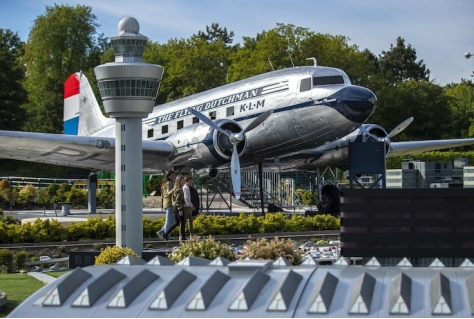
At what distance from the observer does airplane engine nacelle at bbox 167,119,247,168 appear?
105 ft

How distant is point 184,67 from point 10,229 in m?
59.8

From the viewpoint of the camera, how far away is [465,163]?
5166 centimetres

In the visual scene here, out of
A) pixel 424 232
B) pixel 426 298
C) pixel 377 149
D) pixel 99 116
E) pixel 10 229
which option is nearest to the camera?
pixel 426 298

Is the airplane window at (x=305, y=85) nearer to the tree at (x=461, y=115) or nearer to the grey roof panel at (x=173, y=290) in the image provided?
the grey roof panel at (x=173, y=290)

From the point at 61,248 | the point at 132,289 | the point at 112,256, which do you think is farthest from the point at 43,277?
the point at 132,289

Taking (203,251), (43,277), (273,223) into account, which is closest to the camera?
(203,251)

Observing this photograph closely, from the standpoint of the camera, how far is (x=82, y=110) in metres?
45.5

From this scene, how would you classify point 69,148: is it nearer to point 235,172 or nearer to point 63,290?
point 235,172

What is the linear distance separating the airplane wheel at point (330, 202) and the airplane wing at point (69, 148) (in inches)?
262

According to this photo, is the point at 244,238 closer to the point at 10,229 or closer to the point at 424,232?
the point at 10,229

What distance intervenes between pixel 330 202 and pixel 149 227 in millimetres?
10917

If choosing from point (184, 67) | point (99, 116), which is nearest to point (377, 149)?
point (99, 116)

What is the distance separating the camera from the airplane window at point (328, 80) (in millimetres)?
31750

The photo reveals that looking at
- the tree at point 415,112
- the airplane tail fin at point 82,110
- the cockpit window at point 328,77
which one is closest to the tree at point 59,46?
the tree at point 415,112
